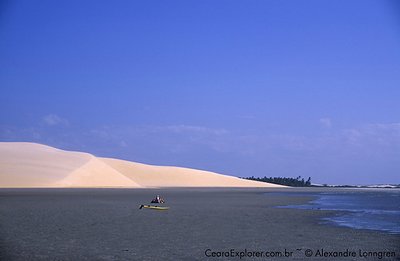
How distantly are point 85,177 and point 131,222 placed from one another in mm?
75136

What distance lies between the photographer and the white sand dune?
8469cm

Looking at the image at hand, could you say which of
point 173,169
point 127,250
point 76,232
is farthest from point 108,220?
point 173,169

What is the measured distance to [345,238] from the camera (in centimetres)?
1725

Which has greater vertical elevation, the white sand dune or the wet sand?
the white sand dune

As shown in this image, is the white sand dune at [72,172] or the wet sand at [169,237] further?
the white sand dune at [72,172]

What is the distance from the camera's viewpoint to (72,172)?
9350cm

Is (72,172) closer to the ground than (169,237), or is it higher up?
higher up

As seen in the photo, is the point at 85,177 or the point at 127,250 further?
the point at 85,177

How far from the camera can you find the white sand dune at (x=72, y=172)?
8469 cm

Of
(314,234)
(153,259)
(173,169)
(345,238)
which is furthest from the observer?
(173,169)

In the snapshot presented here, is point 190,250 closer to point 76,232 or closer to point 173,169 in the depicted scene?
point 76,232

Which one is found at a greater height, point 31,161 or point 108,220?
point 31,161

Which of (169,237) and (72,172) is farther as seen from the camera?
(72,172)

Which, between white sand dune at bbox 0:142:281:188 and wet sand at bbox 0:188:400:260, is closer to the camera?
wet sand at bbox 0:188:400:260
